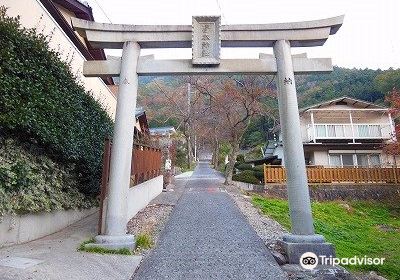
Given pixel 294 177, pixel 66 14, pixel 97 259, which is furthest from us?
pixel 66 14

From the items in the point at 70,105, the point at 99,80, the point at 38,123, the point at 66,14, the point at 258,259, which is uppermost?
the point at 66,14

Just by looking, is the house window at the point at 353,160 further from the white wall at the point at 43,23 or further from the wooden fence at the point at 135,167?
the white wall at the point at 43,23

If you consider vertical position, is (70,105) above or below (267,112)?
below

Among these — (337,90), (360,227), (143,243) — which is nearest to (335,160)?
(360,227)

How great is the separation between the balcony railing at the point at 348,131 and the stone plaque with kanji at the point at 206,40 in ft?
61.3

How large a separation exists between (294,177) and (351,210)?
12.8 meters

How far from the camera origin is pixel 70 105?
6.96 metres

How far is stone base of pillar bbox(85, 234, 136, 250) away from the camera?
5.47 m

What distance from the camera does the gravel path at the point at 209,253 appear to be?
15.4ft

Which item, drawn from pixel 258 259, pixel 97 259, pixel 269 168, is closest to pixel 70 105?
pixel 97 259

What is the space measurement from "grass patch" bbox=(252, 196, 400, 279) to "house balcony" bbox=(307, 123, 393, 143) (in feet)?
21.3

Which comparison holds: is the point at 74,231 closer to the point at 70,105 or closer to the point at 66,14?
the point at 70,105

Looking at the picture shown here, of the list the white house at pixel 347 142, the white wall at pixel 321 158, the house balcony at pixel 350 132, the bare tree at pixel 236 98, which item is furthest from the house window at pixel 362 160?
the bare tree at pixel 236 98

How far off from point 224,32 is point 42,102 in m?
4.35
